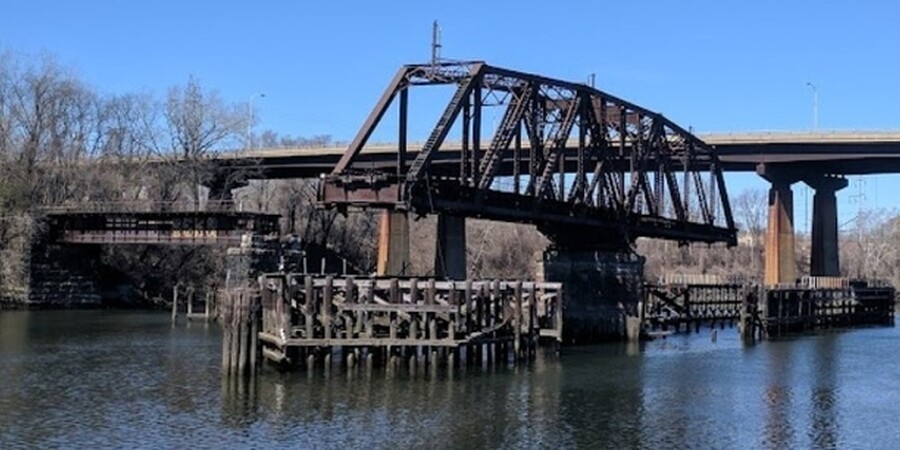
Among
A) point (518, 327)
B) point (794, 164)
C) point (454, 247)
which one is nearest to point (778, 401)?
point (518, 327)

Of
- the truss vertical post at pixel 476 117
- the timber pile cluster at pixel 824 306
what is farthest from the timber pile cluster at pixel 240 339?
the timber pile cluster at pixel 824 306

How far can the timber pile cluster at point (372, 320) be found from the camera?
1609 inches

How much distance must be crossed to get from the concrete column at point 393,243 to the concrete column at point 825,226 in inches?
1437

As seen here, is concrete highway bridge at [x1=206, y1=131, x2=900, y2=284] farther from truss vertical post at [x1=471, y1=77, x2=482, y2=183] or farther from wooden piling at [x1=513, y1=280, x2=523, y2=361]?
wooden piling at [x1=513, y1=280, x2=523, y2=361]

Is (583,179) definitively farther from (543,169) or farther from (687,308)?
(687,308)

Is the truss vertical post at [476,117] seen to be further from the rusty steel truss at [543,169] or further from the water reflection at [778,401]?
the water reflection at [778,401]

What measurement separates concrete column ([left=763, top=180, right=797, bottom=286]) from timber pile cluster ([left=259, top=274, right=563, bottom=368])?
56091 millimetres

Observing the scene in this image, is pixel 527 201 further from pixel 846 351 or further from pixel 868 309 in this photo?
pixel 868 309

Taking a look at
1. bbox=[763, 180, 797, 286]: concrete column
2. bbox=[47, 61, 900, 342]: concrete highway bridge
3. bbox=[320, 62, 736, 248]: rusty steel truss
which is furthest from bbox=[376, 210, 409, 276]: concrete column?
bbox=[763, 180, 797, 286]: concrete column

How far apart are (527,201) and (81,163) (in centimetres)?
6037

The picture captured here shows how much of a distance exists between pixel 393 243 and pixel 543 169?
2545 cm

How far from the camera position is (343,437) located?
1113 inches

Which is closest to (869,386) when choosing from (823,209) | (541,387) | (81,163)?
(541,387)

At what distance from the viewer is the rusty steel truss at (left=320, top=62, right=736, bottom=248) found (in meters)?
46.9
